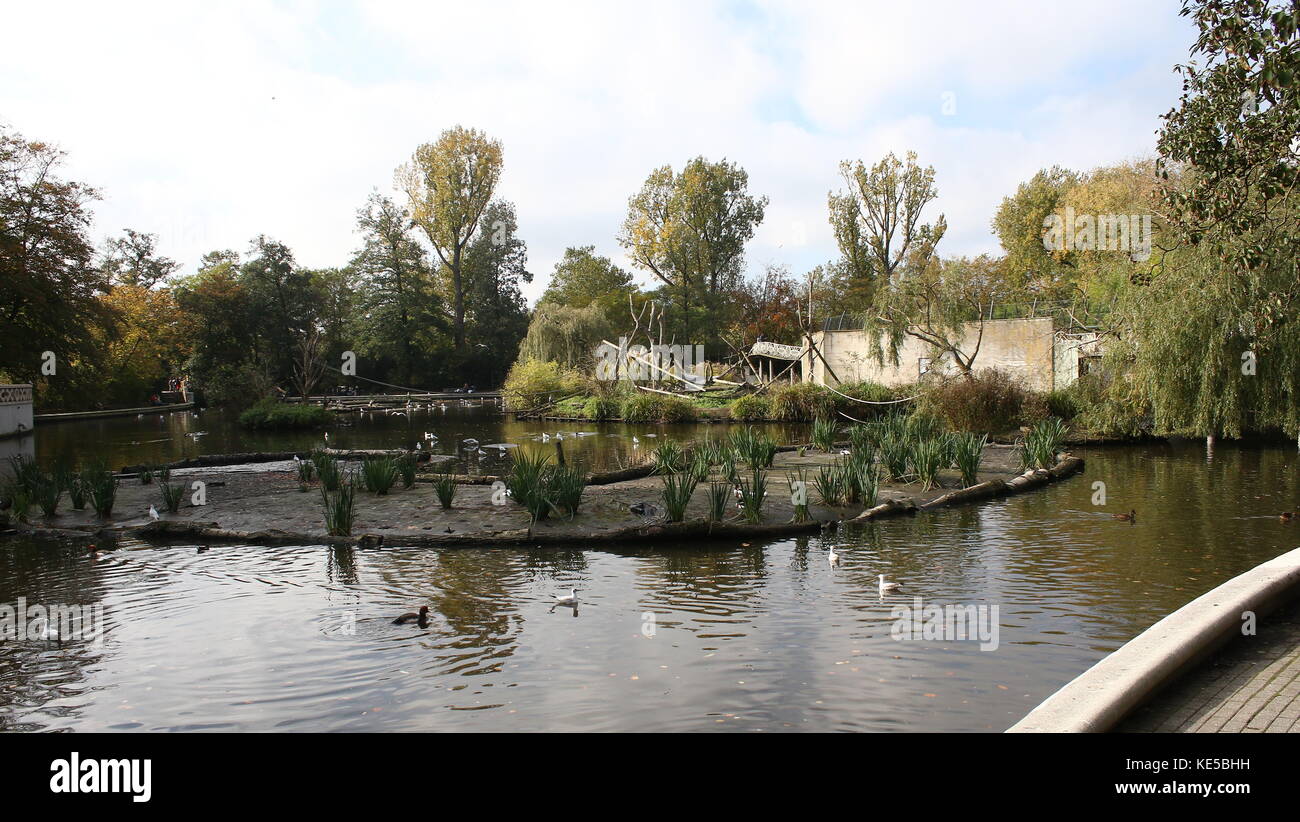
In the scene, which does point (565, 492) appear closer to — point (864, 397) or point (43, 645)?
point (43, 645)

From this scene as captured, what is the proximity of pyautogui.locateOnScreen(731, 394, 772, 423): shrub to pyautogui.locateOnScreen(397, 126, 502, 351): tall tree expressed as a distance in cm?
2618

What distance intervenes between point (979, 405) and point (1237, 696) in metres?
18.2

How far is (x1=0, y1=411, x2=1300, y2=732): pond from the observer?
5211mm

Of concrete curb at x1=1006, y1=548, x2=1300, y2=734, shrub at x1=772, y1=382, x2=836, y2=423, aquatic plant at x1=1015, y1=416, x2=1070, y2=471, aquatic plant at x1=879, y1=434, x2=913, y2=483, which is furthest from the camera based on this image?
shrub at x1=772, y1=382, x2=836, y2=423

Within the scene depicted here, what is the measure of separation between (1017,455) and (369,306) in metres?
43.0

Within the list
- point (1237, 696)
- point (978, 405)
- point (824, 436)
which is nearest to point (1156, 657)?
point (1237, 696)

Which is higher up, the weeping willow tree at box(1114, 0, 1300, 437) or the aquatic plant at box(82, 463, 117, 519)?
the weeping willow tree at box(1114, 0, 1300, 437)

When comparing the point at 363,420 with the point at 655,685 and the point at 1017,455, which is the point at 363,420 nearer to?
the point at 1017,455

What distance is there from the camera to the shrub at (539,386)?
37531 millimetres

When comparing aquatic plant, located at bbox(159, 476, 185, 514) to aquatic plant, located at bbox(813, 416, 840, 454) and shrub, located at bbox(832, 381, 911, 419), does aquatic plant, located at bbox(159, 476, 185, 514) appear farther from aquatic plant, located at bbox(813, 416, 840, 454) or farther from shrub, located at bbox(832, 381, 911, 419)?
shrub, located at bbox(832, 381, 911, 419)

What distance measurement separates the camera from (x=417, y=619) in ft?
23.4

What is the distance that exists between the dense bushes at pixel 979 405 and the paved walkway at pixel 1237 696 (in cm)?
1688

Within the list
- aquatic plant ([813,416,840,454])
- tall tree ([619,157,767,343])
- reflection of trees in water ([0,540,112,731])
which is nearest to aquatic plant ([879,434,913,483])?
aquatic plant ([813,416,840,454])
